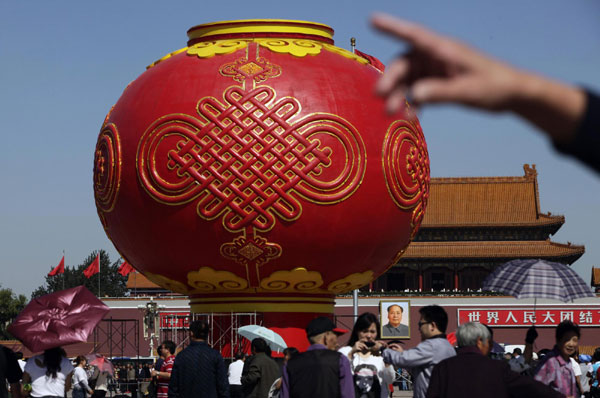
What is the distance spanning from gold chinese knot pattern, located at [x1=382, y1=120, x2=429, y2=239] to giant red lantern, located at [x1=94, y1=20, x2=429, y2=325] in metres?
0.02

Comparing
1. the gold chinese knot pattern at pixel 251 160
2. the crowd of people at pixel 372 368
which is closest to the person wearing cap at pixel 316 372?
the crowd of people at pixel 372 368

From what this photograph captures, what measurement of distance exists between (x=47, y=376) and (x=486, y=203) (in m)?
36.6

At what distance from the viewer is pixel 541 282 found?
866 cm

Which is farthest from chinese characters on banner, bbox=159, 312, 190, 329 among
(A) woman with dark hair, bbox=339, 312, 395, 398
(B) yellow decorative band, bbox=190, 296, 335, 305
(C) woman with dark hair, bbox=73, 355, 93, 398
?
(A) woman with dark hair, bbox=339, 312, 395, 398

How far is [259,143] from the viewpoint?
13.5 meters

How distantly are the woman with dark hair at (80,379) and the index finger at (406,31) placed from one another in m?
10.7

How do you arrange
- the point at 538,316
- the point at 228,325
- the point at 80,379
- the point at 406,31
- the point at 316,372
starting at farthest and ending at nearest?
the point at 538,316, the point at 228,325, the point at 80,379, the point at 316,372, the point at 406,31

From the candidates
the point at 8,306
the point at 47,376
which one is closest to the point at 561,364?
the point at 47,376

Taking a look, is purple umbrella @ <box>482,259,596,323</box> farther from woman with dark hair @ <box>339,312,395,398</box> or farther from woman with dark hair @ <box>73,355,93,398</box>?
woman with dark hair @ <box>73,355,93,398</box>

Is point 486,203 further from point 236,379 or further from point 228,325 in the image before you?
point 236,379

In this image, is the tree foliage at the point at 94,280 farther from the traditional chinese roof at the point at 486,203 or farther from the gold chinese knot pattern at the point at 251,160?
the gold chinese knot pattern at the point at 251,160

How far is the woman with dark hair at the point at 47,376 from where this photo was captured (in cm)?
820

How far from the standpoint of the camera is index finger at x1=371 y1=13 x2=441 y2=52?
1.77 m

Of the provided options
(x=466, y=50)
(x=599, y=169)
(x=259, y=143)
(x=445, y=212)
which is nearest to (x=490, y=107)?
(x=466, y=50)
